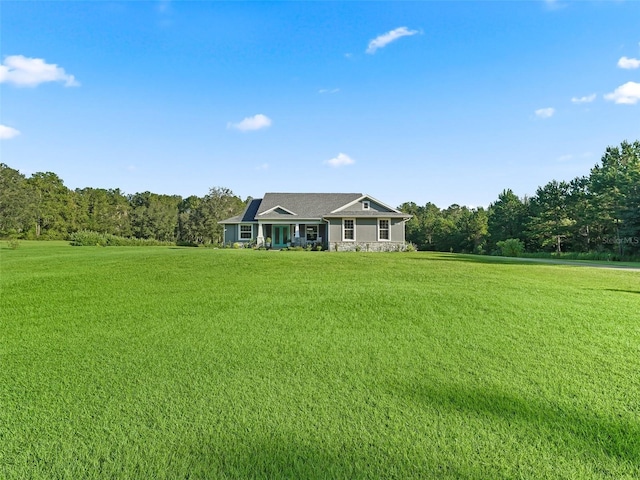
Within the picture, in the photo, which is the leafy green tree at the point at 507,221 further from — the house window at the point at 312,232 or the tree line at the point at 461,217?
the house window at the point at 312,232

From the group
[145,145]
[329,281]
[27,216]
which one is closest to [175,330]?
[329,281]

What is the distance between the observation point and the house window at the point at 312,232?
2697 cm

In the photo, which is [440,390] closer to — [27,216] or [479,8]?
[479,8]

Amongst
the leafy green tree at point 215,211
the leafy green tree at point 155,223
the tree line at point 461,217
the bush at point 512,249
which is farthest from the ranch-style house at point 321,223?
the leafy green tree at point 155,223

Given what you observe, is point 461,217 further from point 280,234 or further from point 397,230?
point 280,234

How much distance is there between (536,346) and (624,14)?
11466mm

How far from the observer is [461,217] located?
5059 centimetres

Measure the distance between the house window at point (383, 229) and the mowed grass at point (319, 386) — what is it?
19.5 metres

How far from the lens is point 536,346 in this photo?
3859 mm

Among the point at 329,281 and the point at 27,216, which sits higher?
the point at 27,216

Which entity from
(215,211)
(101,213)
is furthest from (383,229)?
(101,213)

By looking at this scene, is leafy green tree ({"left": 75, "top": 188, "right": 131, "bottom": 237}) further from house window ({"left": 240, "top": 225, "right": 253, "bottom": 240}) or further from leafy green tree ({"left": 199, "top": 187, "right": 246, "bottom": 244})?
house window ({"left": 240, "top": 225, "right": 253, "bottom": 240})

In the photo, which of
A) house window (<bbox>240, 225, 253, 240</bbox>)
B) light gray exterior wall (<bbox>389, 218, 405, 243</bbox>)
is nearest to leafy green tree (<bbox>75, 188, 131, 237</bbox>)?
house window (<bbox>240, 225, 253, 240</bbox>)

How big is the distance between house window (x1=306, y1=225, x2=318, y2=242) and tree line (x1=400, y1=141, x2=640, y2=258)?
14060 millimetres
